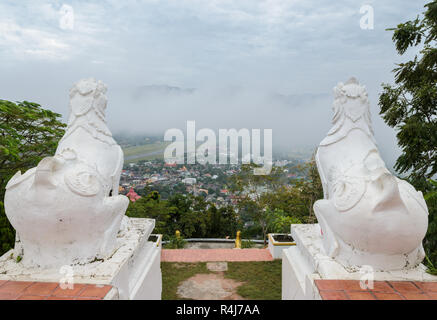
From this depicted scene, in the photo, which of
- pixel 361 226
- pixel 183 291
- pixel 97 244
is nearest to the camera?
pixel 361 226

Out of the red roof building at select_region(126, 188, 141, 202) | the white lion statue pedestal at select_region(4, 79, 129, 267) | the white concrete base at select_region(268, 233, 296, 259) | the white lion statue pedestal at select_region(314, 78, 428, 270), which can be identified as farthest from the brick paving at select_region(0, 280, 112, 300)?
the red roof building at select_region(126, 188, 141, 202)

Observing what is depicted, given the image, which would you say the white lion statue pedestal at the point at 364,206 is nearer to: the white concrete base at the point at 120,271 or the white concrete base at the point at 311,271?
the white concrete base at the point at 311,271

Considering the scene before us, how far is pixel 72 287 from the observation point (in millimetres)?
2412

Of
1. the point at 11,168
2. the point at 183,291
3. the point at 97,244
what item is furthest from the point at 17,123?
the point at 183,291

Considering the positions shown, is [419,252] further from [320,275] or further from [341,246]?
[320,275]

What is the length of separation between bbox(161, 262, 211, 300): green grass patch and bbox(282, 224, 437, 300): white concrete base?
1717 millimetres

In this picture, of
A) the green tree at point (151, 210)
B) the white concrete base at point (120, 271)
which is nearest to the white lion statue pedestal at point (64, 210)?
the white concrete base at point (120, 271)

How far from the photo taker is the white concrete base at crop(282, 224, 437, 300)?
2703mm

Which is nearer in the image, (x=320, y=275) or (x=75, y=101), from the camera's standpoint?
(x=320, y=275)

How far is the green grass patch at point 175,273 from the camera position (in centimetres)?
459

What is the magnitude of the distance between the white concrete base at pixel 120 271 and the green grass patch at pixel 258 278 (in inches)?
56.8

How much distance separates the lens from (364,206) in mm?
2699

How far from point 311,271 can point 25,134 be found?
537 centimetres
